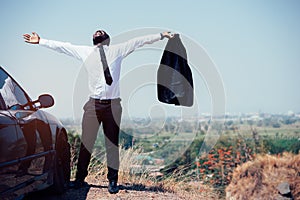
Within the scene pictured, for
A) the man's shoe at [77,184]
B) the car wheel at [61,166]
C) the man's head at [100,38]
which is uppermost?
the man's head at [100,38]

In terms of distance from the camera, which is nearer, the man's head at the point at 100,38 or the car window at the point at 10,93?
the car window at the point at 10,93

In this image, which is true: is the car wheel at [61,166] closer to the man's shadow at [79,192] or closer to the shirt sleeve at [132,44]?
the man's shadow at [79,192]

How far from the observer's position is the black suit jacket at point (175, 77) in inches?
210

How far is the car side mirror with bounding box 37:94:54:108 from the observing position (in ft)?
14.0

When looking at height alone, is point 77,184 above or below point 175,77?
below

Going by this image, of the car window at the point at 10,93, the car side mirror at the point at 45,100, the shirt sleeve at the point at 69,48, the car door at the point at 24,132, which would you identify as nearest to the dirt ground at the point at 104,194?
the car door at the point at 24,132

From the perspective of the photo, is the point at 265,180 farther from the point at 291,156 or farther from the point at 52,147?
the point at 52,147


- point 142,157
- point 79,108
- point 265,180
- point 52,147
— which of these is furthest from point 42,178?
point 265,180

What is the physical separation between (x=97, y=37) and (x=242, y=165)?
1138 cm

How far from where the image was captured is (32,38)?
4855mm

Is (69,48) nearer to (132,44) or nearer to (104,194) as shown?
Answer: (132,44)

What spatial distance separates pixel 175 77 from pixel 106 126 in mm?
1199

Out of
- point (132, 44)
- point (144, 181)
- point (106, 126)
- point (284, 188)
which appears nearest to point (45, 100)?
point (106, 126)

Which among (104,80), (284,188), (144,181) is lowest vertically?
(284,188)
